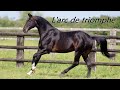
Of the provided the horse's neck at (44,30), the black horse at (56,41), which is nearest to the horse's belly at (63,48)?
the black horse at (56,41)

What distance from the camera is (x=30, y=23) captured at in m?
7.45

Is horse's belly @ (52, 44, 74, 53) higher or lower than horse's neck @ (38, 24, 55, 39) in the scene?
lower

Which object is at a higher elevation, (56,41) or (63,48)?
(56,41)

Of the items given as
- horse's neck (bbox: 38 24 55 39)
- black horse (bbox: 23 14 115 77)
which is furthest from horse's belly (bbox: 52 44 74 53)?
horse's neck (bbox: 38 24 55 39)

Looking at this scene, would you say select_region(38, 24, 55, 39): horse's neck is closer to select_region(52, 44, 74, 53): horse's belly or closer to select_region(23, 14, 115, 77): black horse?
select_region(23, 14, 115, 77): black horse

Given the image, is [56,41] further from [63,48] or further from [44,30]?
[44,30]

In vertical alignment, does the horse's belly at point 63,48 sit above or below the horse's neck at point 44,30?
below

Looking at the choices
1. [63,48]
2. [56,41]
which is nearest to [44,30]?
[56,41]

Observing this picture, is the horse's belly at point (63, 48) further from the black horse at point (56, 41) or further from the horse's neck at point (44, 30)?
the horse's neck at point (44, 30)
